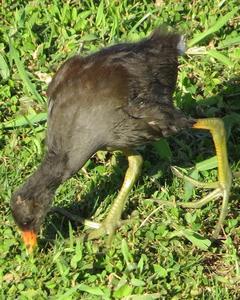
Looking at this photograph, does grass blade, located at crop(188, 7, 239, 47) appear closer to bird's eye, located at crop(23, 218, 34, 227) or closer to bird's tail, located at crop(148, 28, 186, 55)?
bird's tail, located at crop(148, 28, 186, 55)

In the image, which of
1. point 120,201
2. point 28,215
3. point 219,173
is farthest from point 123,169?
point 28,215

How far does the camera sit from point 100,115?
520 centimetres

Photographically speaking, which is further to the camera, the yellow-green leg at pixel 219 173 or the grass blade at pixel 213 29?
the grass blade at pixel 213 29

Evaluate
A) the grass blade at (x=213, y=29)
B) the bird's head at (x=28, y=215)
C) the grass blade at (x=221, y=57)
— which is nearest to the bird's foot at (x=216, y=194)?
the bird's head at (x=28, y=215)

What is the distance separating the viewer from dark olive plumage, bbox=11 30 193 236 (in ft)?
17.1

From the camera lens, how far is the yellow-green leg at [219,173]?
5.70 meters

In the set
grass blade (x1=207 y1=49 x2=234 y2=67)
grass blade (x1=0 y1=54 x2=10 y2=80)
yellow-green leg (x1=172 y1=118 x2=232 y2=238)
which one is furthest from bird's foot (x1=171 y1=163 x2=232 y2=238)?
grass blade (x1=0 y1=54 x2=10 y2=80)

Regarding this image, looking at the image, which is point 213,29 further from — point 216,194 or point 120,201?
point 120,201

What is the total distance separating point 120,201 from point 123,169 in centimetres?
45

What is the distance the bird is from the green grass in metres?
0.18

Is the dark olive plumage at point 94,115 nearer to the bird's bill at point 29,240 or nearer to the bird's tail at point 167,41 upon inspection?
the bird's bill at point 29,240

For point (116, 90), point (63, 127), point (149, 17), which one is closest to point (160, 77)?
point (116, 90)

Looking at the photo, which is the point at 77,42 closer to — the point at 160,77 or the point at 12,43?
the point at 12,43

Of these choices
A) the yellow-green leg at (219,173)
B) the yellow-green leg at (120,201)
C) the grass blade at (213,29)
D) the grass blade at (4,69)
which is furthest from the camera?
the grass blade at (213,29)
